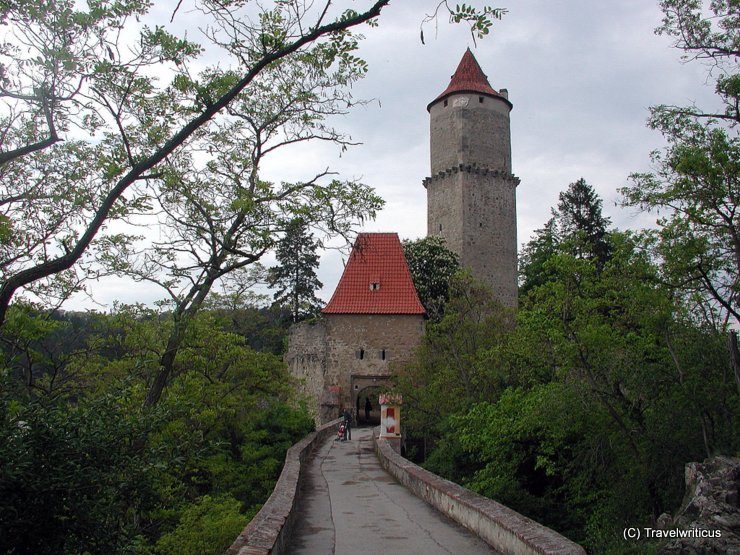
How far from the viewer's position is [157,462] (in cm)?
583

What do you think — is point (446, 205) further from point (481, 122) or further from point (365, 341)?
point (365, 341)

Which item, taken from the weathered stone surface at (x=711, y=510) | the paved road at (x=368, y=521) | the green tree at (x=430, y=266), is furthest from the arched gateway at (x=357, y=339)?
the weathered stone surface at (x=711, y=510)

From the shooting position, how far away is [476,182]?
39.1 meters

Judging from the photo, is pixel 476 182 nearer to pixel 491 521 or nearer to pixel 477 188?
pixel 477 188

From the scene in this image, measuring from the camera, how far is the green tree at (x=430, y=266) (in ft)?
119

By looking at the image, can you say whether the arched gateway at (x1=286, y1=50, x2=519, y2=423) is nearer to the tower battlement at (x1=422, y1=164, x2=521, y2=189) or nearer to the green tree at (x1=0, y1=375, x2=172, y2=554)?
the tower battlement at (x1=422, y1=164, x2=521, y2=189)

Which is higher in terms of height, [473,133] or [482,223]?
[473,133]

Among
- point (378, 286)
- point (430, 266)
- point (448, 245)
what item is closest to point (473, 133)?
point (448, 245)

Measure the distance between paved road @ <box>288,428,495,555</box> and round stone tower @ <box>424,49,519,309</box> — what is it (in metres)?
25.2

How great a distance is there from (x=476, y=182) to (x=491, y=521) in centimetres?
3350

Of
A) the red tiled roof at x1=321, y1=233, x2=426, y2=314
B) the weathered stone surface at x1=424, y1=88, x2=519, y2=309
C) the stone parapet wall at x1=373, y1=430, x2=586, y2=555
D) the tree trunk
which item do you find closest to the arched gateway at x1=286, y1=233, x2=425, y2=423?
the red tiled roof at x1=321, y1=233, x2=426, y2=314

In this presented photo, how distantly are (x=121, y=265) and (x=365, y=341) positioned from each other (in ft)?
67.6

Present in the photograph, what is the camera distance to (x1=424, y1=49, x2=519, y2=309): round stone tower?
126 feet

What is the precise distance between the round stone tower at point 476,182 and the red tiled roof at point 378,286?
703 centimetres
